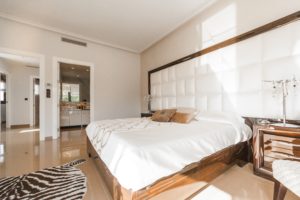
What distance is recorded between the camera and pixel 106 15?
3197 millimetres

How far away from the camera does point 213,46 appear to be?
2723 millimetres

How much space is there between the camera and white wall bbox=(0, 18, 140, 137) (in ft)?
11.4

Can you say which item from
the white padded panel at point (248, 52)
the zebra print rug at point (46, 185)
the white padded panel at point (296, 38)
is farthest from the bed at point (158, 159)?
the white padded panel at point (296, 38)

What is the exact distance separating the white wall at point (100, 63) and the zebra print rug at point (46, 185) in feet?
7.29

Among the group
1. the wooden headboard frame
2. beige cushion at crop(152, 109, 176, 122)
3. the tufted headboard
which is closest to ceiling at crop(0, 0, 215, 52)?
the wooden headboard frame

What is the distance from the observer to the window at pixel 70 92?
8.00 metres

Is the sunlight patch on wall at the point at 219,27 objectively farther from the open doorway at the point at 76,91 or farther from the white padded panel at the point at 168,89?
the open doorway at the point at 76,91

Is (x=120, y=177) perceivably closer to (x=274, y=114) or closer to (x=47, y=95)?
(x=274, y=114)

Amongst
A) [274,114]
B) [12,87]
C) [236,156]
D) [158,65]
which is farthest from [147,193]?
[12,87]

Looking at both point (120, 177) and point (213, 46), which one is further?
point (213, 46)

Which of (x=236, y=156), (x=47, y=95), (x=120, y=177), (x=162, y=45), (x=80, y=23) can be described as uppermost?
(x=80, y=23)

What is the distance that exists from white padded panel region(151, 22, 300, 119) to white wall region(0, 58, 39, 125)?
6.50 metres

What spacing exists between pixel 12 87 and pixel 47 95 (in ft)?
11.3

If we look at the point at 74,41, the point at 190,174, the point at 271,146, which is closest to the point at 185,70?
the point at 271,146
